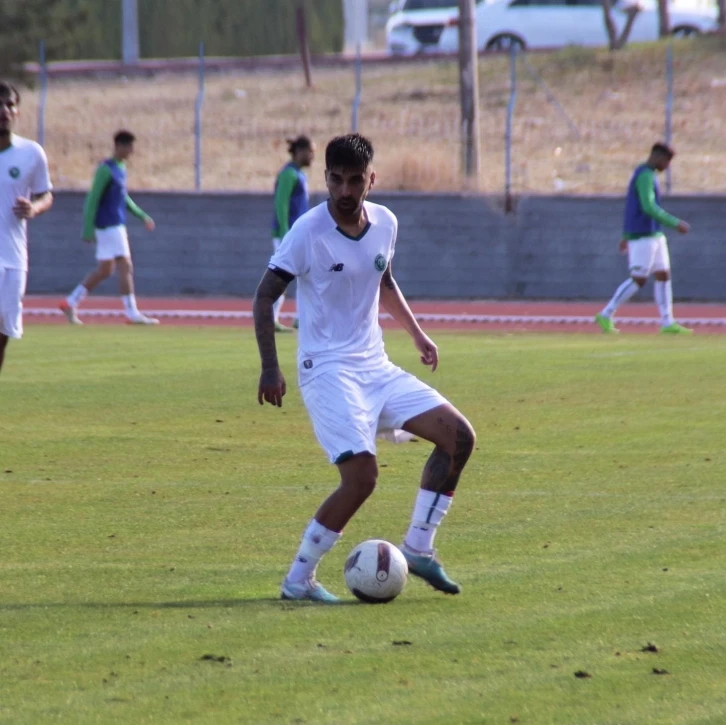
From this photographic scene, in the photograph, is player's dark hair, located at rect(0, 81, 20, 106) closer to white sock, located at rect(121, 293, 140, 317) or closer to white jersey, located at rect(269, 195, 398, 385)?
white jersey, located at rect(269, 195, 398, 385)

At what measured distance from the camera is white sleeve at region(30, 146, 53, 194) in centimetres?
1050

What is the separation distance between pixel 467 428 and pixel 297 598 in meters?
0.98

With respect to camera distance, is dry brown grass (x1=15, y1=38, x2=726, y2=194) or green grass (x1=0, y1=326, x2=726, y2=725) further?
dry brown grass (x1=15, y1=38, x2=726, y2=194)

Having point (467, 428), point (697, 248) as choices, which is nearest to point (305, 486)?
point (467, 428)

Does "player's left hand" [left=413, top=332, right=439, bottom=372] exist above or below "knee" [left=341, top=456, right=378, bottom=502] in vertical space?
above

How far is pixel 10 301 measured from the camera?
1052 cm

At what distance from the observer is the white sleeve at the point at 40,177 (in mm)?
10500

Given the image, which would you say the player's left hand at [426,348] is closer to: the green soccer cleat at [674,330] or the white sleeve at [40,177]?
the white sleeve at [40,177]

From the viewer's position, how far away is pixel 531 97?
3934 cm

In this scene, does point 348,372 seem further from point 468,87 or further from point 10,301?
point 468,87

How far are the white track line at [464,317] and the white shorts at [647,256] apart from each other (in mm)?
2396

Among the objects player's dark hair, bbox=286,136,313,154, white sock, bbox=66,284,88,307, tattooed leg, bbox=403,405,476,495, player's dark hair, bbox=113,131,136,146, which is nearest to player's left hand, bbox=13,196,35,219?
tattooed leg, bbox=403,405,476,495

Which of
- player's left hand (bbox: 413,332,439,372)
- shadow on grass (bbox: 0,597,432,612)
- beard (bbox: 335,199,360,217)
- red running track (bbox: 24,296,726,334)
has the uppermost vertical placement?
beard (bbox: 335,199,360,217)

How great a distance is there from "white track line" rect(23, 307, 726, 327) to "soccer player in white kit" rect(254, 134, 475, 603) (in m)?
14.4
